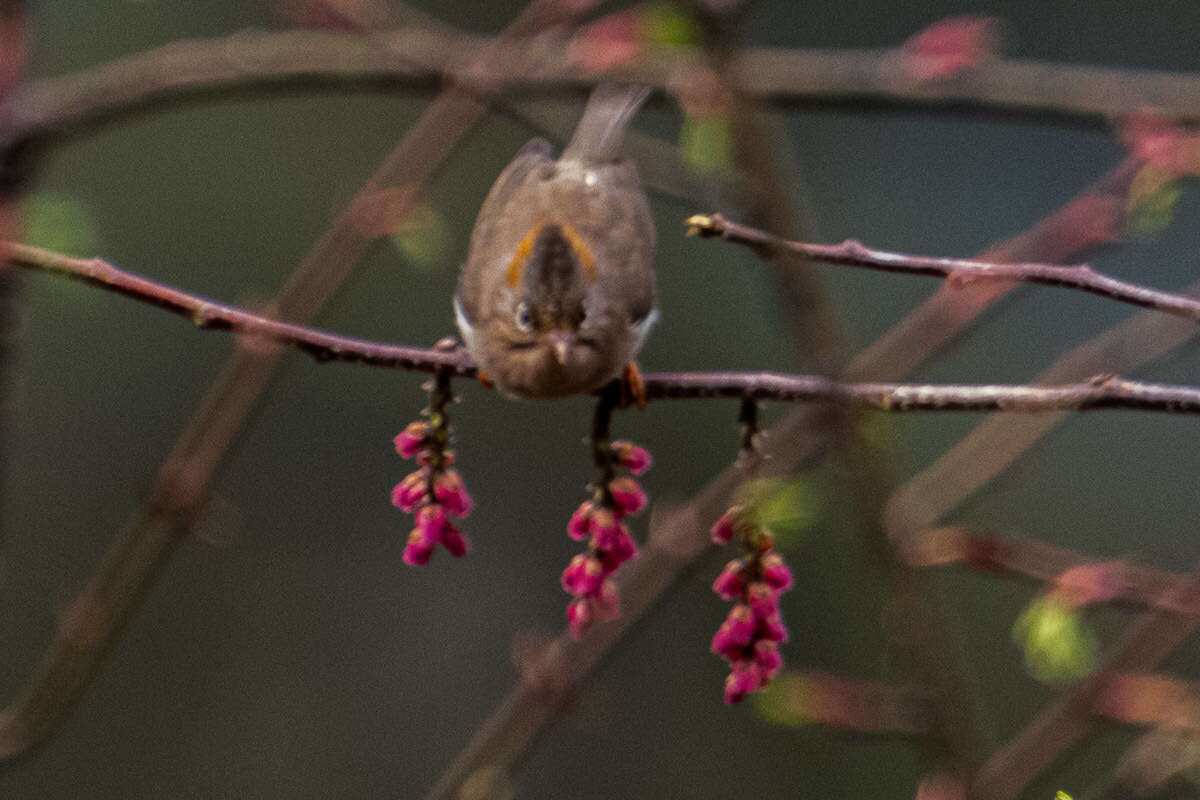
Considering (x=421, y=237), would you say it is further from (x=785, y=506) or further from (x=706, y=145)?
(x=785, y=506)

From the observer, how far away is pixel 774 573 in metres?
1.21

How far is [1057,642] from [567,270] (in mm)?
1001

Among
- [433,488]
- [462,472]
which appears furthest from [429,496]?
[462,472]

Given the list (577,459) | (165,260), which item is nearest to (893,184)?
(577,459)

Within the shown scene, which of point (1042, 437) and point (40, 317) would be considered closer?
point (1042, 437)

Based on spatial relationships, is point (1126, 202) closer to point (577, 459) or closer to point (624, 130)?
point (624, 130)

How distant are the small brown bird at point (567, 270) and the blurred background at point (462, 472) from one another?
2.23 m

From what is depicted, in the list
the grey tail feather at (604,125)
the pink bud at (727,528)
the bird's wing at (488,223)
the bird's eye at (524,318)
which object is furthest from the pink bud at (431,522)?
the grey tail feather at (604,125)

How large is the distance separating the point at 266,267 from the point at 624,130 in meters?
2.80

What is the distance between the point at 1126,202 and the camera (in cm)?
178

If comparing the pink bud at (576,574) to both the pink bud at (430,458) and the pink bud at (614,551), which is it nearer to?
the pink bud at (614,551)

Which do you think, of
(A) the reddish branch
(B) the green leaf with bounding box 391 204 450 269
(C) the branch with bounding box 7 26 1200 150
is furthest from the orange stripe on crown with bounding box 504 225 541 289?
(A) the reddish branch

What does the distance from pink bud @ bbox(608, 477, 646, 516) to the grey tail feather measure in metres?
1.15

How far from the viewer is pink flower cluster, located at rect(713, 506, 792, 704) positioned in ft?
3.94
